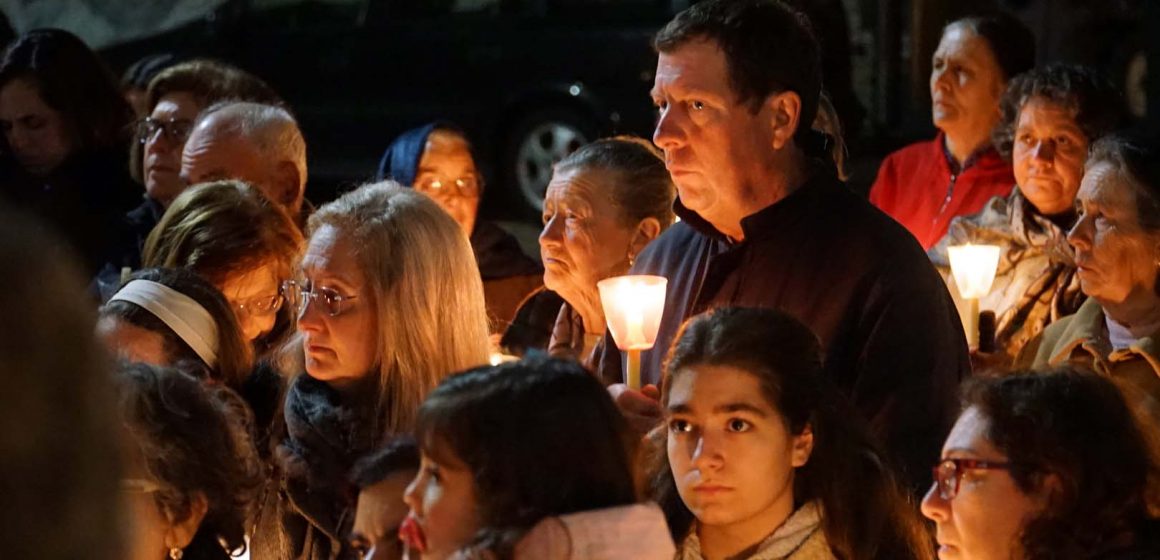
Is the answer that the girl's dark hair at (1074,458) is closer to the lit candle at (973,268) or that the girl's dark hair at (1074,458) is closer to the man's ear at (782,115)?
the man's ear at (782,115)

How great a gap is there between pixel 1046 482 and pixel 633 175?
91.0 inches

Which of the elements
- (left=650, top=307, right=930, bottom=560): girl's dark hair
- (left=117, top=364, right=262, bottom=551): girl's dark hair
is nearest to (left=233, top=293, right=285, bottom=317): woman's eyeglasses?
(left=117, top=364, right=262, bottom=551): girl's dark hair

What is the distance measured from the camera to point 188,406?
131 inches

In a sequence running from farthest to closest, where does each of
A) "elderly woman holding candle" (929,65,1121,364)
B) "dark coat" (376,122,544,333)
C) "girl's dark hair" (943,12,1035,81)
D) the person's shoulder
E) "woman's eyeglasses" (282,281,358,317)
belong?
"girl's dark hair" (943,12,1035,81) < "dark coat" (376,122,544,333) < "elderly woman holding candle" (929,65,1121,364) < the person's shoulder < "woman's eyeglasses" (282,281,358,317)

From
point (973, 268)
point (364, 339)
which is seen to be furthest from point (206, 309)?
point (973, 268)

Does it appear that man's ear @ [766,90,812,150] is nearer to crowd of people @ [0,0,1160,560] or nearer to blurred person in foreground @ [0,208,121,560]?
crowd of people @ [0,0,1160,560]

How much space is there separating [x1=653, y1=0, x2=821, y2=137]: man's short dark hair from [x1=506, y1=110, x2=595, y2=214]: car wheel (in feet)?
25.9

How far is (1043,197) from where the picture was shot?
5871 mm

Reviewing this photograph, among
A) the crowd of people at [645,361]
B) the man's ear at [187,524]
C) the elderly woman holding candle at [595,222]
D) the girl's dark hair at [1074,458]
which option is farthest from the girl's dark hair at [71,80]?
the girl's dark hair at [1074,458]

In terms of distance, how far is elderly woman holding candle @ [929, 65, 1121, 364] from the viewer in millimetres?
5750

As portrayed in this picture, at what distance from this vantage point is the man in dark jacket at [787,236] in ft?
12.5

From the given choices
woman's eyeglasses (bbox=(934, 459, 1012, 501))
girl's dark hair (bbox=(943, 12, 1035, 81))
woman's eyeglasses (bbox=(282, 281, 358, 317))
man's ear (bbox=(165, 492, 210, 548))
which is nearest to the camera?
man's ear (bbox=(165, 492, 210, 548))

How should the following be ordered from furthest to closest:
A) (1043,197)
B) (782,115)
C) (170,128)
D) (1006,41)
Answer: (1006,41)
(170,128)
(1043,197)
(782,115)

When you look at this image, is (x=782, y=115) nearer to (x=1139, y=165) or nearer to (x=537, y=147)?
(x=1139, y=165)
